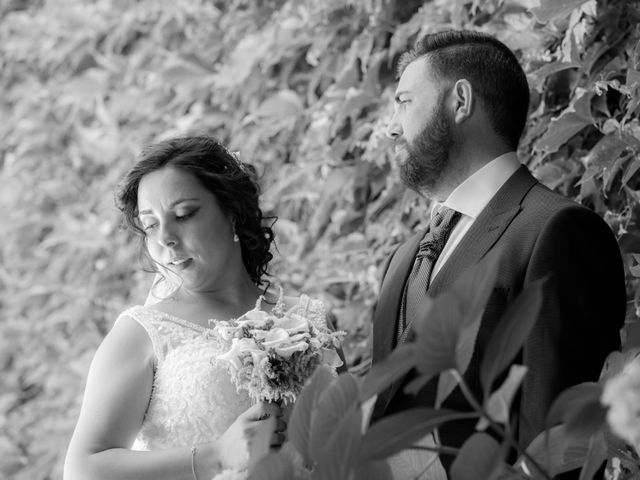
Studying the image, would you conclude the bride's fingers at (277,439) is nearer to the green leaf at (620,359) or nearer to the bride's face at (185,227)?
the bride's face at (185,227)

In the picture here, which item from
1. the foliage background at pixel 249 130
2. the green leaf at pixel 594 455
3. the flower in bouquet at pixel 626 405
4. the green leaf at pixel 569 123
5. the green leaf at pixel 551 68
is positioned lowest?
the foliage background at pixel 249 130

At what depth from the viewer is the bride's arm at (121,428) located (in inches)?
67.8

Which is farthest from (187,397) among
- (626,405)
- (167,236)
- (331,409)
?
(626,405)

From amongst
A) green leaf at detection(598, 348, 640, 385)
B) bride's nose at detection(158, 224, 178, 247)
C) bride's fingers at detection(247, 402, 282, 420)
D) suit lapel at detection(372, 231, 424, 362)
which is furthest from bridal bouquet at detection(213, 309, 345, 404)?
green leaf at detection(598, 348, 640, 385)

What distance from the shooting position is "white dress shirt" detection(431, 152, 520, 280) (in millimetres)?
1809

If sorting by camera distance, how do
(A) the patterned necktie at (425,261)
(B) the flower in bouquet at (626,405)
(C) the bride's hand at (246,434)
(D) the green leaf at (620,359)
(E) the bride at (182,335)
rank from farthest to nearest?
(A) the patterned necktie at (425,261) → (E) the bride at (182,335) → (C) the bride's hand at (246,434) → (D) the green leaf at (620,359) → (B) the flower in bouquet at (626,405)

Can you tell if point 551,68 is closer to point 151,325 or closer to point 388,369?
point 151,325

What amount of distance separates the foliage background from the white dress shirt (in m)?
0.20

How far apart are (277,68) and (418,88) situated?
1582 mm

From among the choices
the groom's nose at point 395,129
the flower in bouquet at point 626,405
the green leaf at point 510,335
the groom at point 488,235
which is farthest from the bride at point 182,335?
the flower in bouquet at point 626,405

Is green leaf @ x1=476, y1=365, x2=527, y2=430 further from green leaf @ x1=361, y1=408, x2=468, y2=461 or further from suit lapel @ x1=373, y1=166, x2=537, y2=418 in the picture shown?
suit lapel @ x1=373, y1=166, x2=537, y2=418

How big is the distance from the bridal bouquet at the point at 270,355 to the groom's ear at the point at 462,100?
57 centimetres

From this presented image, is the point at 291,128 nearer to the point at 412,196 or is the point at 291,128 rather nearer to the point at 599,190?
the point at 412,196

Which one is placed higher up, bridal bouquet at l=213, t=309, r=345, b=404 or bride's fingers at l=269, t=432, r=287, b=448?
bridal bouquet at l=213, t=309, r=345, b=404
